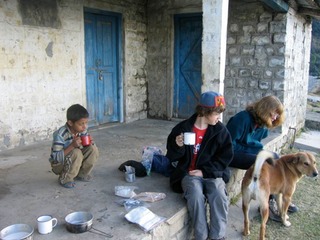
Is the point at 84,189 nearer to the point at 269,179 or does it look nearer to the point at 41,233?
the point at 41,233

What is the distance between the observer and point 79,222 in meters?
2.66

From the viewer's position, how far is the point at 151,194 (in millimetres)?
3266

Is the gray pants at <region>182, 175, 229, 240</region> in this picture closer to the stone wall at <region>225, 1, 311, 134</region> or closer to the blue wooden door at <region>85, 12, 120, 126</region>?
the stone wall at <region>225, 1, 311, 134</region>

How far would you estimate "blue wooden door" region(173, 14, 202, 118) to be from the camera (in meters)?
7.23

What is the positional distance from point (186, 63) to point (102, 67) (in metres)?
1.90

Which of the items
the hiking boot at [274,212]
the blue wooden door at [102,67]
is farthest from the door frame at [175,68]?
the hiking boot at [274,212]

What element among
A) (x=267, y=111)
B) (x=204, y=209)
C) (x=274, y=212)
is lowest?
(x=274, y=212)

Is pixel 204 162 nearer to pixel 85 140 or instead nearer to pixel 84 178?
pixel 85 140

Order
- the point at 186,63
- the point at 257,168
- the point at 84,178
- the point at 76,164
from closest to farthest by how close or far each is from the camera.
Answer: the point at 257,168, the point at 76,164, the point at 84,178, the point at 186,63

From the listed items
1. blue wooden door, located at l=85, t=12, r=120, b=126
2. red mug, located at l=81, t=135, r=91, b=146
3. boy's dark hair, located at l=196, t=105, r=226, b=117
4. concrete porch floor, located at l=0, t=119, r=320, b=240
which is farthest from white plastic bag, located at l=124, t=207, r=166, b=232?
blue wooden door, located at l=85, t=12, r=120, b=126

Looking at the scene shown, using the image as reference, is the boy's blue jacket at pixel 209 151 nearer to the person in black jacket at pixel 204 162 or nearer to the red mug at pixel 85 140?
the person in black jacket at pixel 204 162

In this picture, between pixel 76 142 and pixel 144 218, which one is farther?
pixel 76 142

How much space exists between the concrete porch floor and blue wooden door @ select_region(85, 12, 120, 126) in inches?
67.1

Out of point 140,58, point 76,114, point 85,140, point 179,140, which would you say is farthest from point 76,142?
point 140,58
